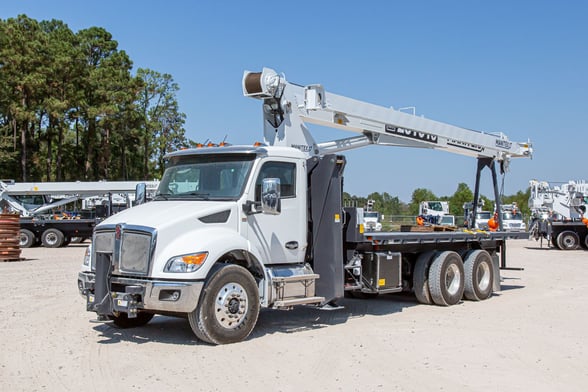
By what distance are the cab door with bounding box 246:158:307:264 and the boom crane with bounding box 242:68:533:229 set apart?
0.72 m

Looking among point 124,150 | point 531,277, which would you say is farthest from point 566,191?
point 124,150

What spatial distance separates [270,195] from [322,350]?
6.79 ft

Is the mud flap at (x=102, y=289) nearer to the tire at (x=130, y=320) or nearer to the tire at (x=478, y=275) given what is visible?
the tire at (x=130, y=320)

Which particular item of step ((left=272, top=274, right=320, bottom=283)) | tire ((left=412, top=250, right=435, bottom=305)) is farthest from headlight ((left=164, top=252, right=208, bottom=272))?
tire ((left=412, top=250, right=435, bottom=305))

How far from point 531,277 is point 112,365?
43.8 feet

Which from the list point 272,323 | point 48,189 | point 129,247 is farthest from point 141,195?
point 48,189

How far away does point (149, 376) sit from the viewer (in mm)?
6781

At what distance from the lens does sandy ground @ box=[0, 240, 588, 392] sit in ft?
21.7

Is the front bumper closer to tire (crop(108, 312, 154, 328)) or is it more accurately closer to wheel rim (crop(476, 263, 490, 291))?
tire (crop(108, 312, 154, 328))

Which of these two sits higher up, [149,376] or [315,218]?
[315,218]

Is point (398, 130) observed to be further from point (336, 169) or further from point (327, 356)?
point (327, 356)

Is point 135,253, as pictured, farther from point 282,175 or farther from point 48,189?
point 48,189

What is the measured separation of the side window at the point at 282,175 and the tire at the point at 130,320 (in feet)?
8.32

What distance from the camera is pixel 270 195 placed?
28.2ft
